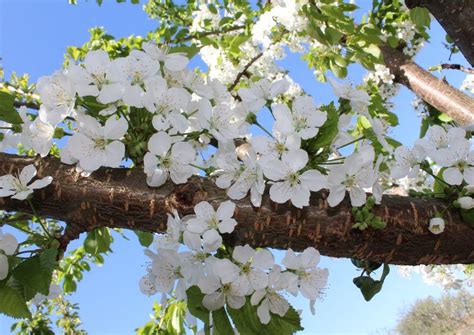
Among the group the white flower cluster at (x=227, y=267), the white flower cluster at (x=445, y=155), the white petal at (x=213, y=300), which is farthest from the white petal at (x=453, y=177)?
the white petal at (x=213, y=300)

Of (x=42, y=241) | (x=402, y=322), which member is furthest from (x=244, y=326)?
(x=402, y=322)

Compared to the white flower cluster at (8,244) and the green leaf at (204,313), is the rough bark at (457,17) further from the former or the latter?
the white flower cluster at (8,244)

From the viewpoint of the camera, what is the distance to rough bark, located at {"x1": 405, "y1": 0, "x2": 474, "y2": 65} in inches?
74.9

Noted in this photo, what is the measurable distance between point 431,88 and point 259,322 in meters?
1.97

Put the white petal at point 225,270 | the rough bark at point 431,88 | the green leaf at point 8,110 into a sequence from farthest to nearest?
the rough bark at point 431,88
the green leaf at point 8,110
the white petal at point 225,270

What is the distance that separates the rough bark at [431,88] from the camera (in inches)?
93.5

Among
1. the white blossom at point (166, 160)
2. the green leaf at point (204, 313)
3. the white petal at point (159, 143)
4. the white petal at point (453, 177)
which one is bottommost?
the green leaf at point (204, 313)

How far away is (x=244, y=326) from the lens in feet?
3.43

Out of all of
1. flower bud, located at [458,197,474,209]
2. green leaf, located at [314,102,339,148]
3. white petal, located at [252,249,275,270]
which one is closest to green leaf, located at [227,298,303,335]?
white petal, located at [252,249,275,270]

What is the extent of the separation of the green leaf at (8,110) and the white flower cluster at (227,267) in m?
0.50

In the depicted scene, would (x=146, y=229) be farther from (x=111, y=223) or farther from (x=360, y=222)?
(x=360, y=222)

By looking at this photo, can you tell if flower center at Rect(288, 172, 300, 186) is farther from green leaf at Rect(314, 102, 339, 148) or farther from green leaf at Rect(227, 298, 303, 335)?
green leaf at Rect(227, 298, 303, 335)

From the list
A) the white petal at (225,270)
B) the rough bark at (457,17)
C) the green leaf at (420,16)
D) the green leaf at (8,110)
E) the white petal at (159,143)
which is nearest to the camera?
the white petal at (225,270)

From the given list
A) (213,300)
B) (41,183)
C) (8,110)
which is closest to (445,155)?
(213,300)
